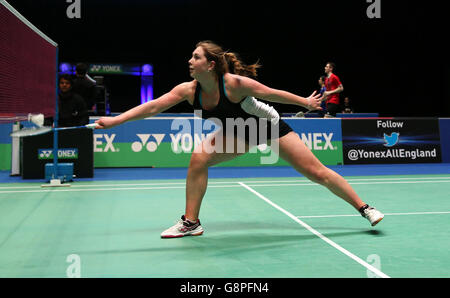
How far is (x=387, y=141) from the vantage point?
10.9 meters

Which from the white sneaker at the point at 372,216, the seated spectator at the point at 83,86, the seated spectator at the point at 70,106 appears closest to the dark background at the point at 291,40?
the seated spectator at the point at 83,86

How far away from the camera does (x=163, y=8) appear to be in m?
20.4

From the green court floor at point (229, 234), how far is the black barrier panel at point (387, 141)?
12.7 feet

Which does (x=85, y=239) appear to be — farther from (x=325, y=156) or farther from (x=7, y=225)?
(x=325, y=156)

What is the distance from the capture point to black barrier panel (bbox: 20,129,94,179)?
844 centimetres

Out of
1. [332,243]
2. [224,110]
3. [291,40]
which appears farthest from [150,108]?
[291,40]

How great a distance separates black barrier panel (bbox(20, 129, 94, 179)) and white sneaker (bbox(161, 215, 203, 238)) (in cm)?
492

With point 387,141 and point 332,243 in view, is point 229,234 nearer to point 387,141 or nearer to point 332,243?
point 332,243

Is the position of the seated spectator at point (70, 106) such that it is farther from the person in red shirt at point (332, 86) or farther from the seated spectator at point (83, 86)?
the person in red shirt at point (332, 86)

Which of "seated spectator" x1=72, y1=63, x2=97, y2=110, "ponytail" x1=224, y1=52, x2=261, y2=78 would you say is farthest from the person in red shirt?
"ponytail" x1=224, y1=52, x2=261, y2=78

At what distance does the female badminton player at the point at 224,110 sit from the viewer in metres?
3.79

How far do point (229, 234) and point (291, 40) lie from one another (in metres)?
17.9

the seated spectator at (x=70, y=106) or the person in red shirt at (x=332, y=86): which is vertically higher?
the person in red shirt at (x=332, y=86)

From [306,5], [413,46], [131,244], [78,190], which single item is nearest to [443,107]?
[413,46]
